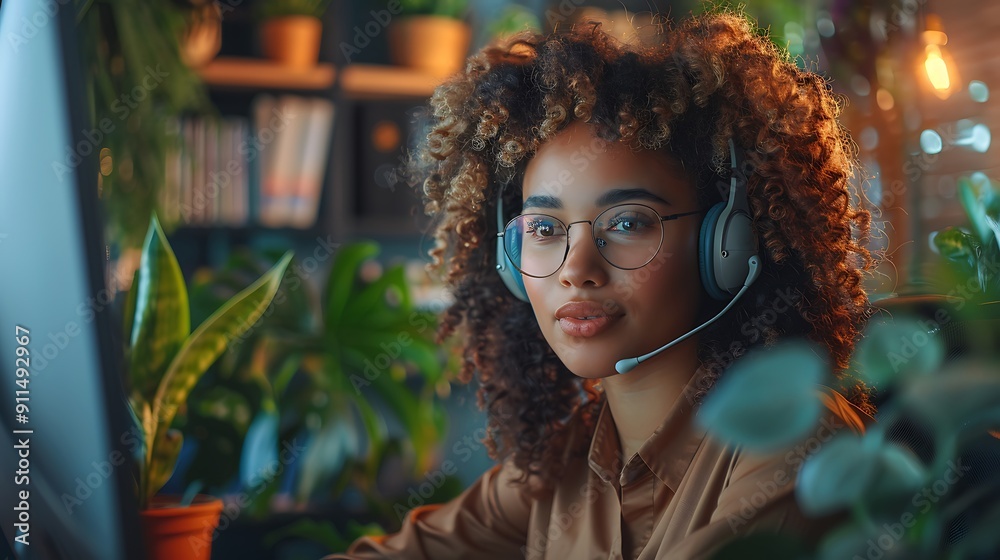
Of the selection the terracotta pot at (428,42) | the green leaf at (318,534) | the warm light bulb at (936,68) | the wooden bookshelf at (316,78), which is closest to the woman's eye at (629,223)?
the green leaf at (318,534)

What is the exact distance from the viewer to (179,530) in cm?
100

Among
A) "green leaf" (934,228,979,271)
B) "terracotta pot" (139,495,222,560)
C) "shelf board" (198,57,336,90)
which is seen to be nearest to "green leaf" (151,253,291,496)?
"terracotta pot" (139,495,222,560)

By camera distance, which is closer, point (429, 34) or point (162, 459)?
point (162, 459)

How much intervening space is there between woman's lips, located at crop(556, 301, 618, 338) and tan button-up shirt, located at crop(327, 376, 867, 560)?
0.13m

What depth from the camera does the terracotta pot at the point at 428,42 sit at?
108 inches

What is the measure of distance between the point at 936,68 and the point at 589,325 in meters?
1.19

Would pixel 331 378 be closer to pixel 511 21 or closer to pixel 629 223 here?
pixel 629 223

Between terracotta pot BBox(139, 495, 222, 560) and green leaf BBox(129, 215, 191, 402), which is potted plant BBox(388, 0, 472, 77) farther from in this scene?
terracotta pot BBox(139, 495, 222, 560)

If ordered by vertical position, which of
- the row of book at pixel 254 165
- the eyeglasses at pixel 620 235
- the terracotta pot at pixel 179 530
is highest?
the row of book at pixel 254 165

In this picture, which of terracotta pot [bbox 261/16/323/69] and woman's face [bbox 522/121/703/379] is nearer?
woman's face [bbox 522/121/703/379]

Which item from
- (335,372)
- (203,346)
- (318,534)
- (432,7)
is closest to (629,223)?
(203,346)

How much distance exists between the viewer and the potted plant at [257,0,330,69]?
8.47 ft

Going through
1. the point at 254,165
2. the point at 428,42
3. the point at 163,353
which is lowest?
the point at 163,353

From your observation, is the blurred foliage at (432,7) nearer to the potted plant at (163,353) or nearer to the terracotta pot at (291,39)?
the terracotta pot at (291,39)
